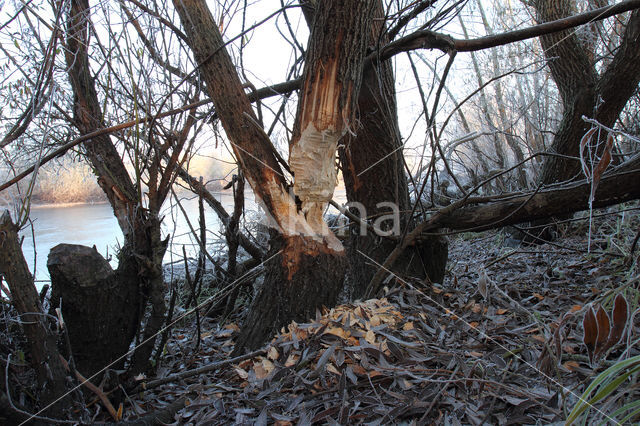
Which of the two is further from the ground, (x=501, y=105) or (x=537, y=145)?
(x=501, y=105)

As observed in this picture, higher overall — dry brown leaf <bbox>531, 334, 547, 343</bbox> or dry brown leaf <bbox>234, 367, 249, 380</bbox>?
dry brown leaf <bbox>234, 367, 249, 380</bbox>

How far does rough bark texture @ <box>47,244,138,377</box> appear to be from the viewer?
167 cm

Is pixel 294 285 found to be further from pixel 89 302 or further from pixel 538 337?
pixel 538 337

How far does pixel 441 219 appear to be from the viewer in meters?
2.38

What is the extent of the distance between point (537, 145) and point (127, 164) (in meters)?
4.39

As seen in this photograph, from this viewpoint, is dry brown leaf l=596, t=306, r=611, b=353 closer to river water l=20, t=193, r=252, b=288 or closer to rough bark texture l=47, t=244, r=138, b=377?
rough bark texture l=47, t=244, r=138, b=377

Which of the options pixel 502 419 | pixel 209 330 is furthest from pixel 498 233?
pixel 502 419

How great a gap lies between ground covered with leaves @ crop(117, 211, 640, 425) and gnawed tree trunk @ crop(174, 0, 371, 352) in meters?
0.16

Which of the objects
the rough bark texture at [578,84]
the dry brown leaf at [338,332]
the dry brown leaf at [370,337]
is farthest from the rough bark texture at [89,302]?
the rough bark texture at [578,84]

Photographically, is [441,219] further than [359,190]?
No

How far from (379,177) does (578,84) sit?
1881mm


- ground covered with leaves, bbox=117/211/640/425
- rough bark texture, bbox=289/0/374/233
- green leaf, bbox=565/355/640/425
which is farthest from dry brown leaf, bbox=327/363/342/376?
green leaf, bbox=565/355/640/425

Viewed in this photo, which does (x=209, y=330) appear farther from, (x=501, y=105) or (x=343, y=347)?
(x=501, y=105)

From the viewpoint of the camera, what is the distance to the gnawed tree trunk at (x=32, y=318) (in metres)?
1.38
